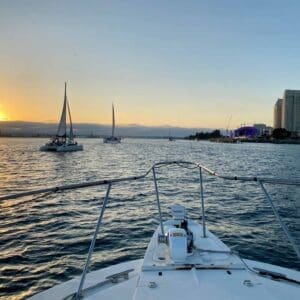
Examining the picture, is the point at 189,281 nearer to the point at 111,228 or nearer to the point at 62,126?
the point at 111,228

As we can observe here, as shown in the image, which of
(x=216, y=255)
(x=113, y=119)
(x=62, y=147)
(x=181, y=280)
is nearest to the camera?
(x=181, y=280)

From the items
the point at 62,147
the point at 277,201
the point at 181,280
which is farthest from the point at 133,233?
the point at 62,147

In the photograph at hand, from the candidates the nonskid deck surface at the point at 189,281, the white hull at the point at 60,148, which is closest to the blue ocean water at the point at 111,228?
the nonskid deck surface at the point at 189,281

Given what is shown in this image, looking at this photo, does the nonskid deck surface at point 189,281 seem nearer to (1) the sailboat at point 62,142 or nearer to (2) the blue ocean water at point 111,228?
(2) the blue ocean water at point 111,228

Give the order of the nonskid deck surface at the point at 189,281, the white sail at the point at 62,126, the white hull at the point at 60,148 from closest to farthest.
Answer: the nonskid deck surface at the point at 189,281
the white hull at the point at 60,148
the white sail at the point at 62,126

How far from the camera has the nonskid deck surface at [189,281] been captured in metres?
3.95

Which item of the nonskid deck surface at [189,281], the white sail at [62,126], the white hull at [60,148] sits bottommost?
the white hull at [60,148]

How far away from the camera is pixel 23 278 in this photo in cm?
790

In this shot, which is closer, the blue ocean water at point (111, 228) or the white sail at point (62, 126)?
the blue ocean water at point (111, 228)

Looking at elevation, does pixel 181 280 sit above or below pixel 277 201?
above

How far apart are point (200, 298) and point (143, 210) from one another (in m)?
11.3

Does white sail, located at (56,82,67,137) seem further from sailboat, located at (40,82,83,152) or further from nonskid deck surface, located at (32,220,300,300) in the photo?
nonskid deck surface, located at (32,220,300,300)

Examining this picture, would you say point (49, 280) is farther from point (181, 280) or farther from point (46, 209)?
point (46, 209)

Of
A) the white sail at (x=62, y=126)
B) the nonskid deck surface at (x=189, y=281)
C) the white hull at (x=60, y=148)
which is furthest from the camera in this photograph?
the white sail at (x=62, y=126)
